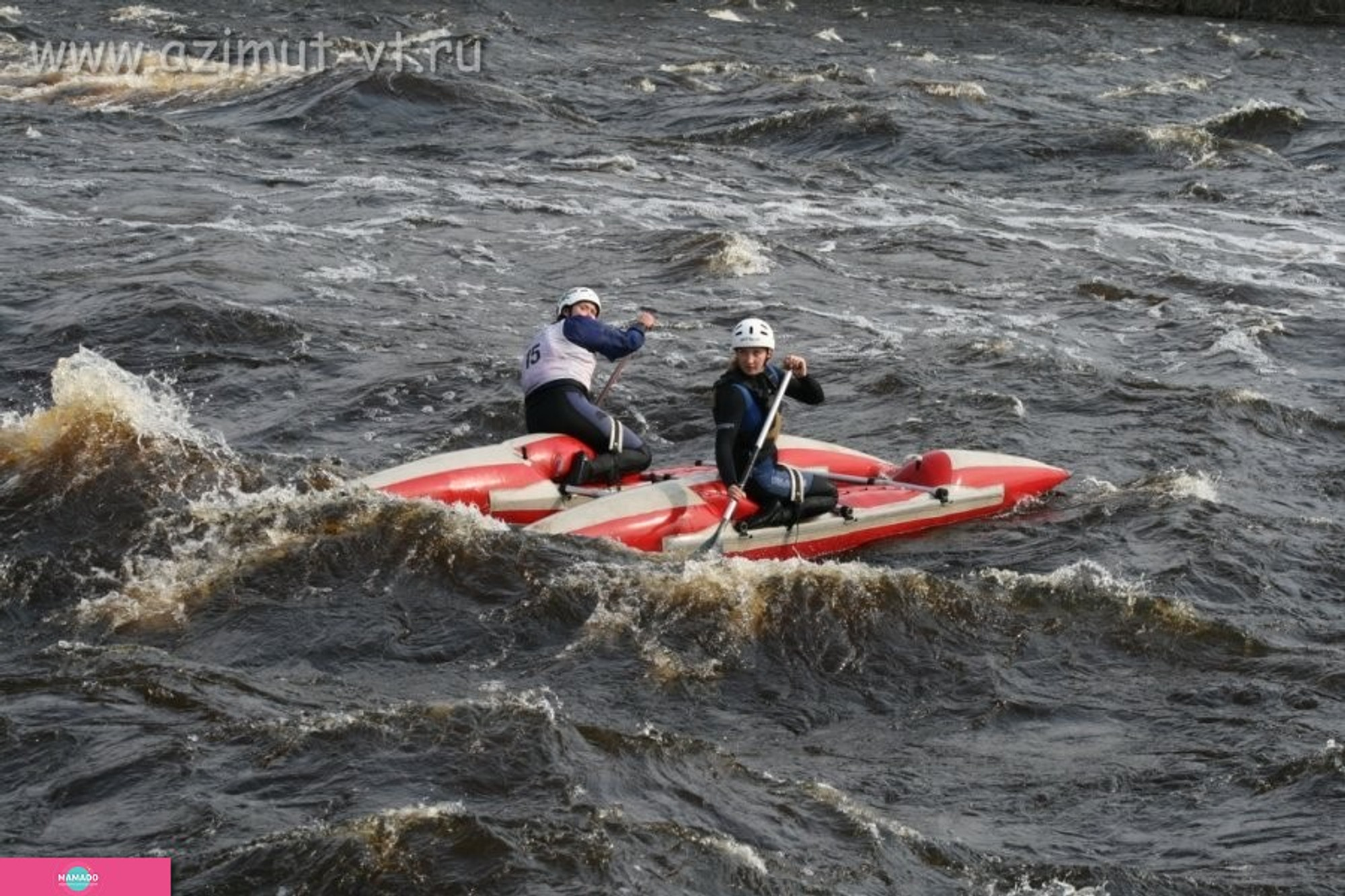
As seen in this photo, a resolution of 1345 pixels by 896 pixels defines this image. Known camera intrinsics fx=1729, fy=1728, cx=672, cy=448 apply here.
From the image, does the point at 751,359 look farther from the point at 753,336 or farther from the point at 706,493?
the point at 706,493

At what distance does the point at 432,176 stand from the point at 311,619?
13785 mm

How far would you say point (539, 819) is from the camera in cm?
761

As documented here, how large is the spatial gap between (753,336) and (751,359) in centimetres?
17

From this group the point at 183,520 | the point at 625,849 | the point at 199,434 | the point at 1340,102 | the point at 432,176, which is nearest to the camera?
the point at 625,849

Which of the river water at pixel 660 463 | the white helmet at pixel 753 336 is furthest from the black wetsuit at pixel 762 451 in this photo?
the river water at pixel 660 463

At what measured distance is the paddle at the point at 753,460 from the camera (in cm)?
1111

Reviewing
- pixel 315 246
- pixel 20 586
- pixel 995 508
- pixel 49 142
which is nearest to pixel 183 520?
pixel 20 586

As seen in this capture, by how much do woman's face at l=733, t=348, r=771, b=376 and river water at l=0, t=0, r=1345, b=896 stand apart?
1466mm

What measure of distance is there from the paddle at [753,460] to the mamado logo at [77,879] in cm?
490

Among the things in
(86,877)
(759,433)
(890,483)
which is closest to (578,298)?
(759,433)

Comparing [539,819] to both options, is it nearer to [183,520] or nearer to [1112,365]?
[183,520]

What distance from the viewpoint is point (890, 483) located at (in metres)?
12.5

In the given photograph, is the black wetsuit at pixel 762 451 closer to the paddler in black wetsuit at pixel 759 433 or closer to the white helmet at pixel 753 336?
the paddler in black wetsuit at pixel 759 433

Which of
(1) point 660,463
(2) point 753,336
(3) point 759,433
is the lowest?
(1) point 660,463
